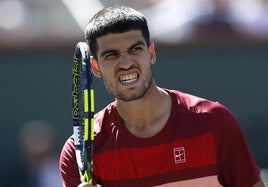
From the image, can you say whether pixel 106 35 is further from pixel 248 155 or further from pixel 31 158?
pixel 31 158

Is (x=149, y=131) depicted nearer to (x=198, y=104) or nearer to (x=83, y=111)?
(x=198, y=104)

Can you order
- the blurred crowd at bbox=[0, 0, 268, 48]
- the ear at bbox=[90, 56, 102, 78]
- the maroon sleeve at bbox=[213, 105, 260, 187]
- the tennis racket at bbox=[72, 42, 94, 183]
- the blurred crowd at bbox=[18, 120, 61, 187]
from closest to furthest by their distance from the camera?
1. the maroon sleeve at bbox=[213, 105, 260, 187]
2. the tennis racket at bbox=[72, 42, 94, 183]
3. the ear at bbox=[90, 56, 102, 78]
4. the blurred crowd at bbox=[18, 120, 61, 187]
5. the blurred crowd at bbox=[0, 0, 268, 48]

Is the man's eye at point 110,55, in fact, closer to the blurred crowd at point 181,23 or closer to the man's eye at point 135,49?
the man's eye at point 135,49

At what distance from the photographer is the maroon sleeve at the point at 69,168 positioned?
4.26 m

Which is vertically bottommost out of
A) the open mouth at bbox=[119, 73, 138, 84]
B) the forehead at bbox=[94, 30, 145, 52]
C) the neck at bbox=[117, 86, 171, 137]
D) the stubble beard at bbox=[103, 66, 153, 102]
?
the neck at bbox=[117, 86, 171, 137]

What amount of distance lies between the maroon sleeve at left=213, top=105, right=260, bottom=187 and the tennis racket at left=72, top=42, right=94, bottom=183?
570 mm

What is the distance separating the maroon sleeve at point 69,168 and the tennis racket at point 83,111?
0.06 meters

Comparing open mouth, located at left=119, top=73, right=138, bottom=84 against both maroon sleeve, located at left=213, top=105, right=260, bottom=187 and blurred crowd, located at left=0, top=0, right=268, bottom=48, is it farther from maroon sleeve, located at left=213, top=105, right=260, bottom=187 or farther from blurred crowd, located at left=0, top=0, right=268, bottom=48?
blurred crowd, located at left=0, top=0, right=268, bottom=48

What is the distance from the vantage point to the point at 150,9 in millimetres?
10828

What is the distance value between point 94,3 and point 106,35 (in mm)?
7073

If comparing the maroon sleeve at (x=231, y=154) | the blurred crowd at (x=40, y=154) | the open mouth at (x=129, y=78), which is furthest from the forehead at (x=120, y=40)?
the blurred crowd at (x=40, y=154)

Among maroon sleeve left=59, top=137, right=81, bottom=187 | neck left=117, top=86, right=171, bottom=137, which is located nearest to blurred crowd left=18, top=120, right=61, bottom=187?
maroon sleeve left=59, top=137, right=81, bottom=187

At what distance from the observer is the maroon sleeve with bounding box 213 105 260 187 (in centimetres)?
397

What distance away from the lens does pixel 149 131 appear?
4.14 metres
